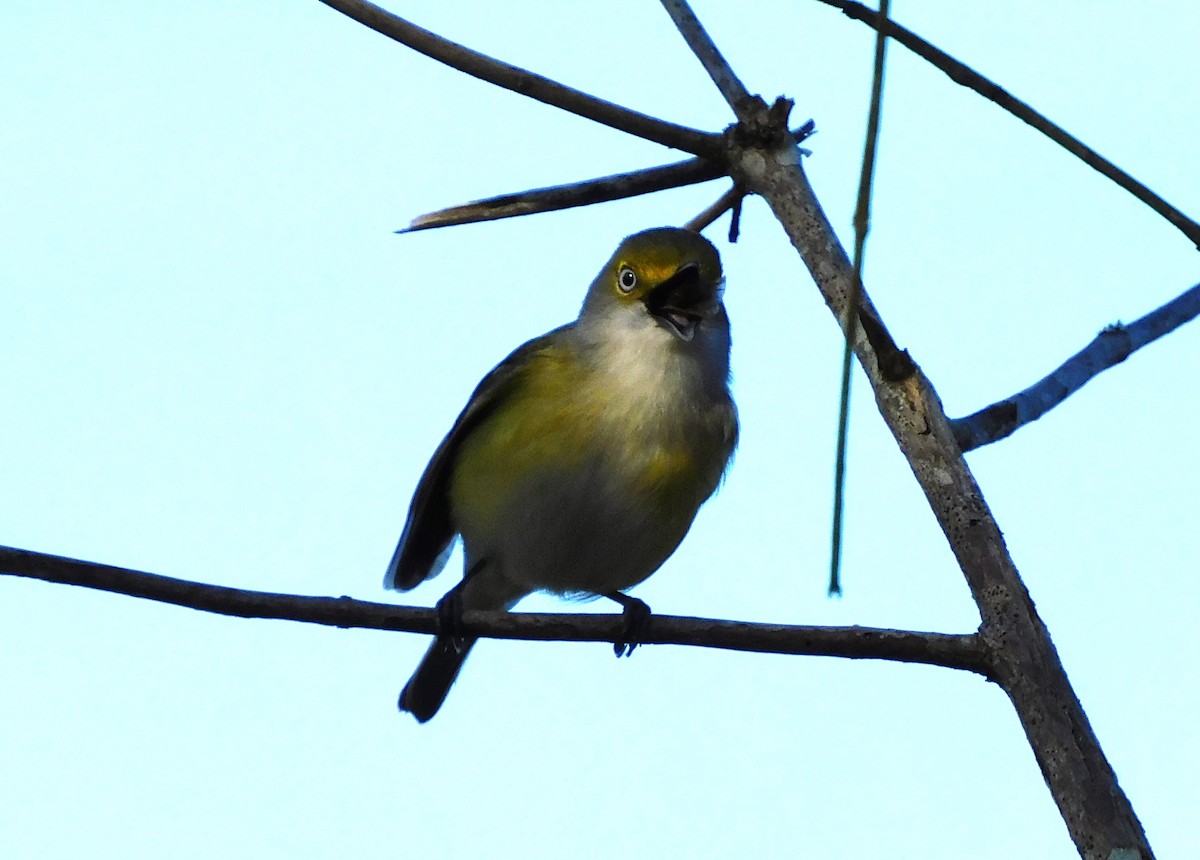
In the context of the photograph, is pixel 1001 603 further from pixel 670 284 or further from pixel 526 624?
pixel 670 284

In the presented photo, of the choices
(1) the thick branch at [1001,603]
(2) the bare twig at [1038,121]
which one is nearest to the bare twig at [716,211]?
(1) the thick branch at [1001,603]

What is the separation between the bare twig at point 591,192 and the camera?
3838mm

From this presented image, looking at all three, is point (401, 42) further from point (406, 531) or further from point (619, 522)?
point (406, 531)

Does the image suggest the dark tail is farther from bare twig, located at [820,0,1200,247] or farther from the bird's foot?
bare twig, located at [820,0,1200,247]

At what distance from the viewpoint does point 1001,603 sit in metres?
2.65

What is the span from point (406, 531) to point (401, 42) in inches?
101

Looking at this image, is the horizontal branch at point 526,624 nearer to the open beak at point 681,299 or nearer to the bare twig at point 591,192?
the bare twig at point 591,192

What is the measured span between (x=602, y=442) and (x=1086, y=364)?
1.86m

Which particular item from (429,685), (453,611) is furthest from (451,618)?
(429,685)

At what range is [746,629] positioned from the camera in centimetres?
302

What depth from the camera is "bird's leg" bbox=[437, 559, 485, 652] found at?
11.1 feet

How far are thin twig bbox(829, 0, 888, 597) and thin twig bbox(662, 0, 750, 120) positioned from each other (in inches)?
69.2

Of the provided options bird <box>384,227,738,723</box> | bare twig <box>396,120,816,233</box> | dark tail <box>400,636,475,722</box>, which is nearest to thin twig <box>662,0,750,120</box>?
bare twig <box>396,120,816,233</box>

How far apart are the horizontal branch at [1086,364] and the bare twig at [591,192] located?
109 centimetres
